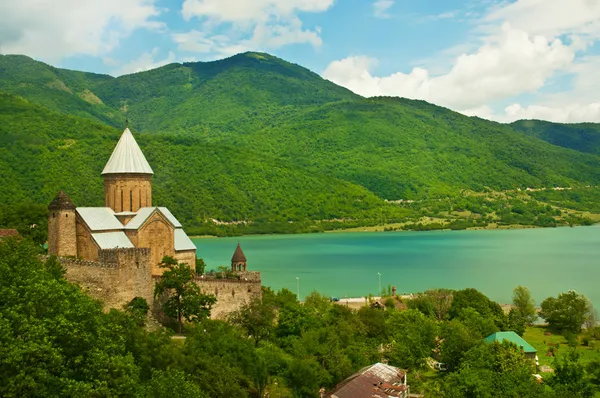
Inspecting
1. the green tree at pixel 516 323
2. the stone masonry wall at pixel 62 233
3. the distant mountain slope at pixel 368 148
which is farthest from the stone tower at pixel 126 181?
the distant mountain slope at pixel 368 148

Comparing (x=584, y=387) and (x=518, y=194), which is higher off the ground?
(x=518, y=194)

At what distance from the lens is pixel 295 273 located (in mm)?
66312

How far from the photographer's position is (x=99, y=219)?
1070 inches

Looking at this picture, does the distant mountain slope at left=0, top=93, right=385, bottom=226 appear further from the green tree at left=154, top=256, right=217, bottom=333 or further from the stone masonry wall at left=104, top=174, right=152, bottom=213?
the green tree at left=154, top=256, right=217, bottom=333

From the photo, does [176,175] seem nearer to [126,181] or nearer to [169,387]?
[126,181]

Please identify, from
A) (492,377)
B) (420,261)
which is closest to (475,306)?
(492,377)

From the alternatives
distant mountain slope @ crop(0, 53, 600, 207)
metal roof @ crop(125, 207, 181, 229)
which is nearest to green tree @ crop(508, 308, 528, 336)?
metal roof @ crop(125, 207, 181, 229)

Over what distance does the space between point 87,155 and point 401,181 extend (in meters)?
82.4

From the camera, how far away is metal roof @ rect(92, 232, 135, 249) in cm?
2602

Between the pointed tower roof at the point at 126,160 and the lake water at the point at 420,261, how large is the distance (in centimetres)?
2410

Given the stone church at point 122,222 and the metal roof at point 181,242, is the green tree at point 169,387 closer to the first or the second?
the stone church at point 122,222

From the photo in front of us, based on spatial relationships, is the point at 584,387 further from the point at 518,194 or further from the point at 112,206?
the point at 518,194

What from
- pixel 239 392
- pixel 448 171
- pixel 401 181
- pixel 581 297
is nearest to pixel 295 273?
pixel 581 297

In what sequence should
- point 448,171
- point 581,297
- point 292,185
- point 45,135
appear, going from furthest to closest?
point 448,171 < point 292,185 < point 45,135 < point 581,297
